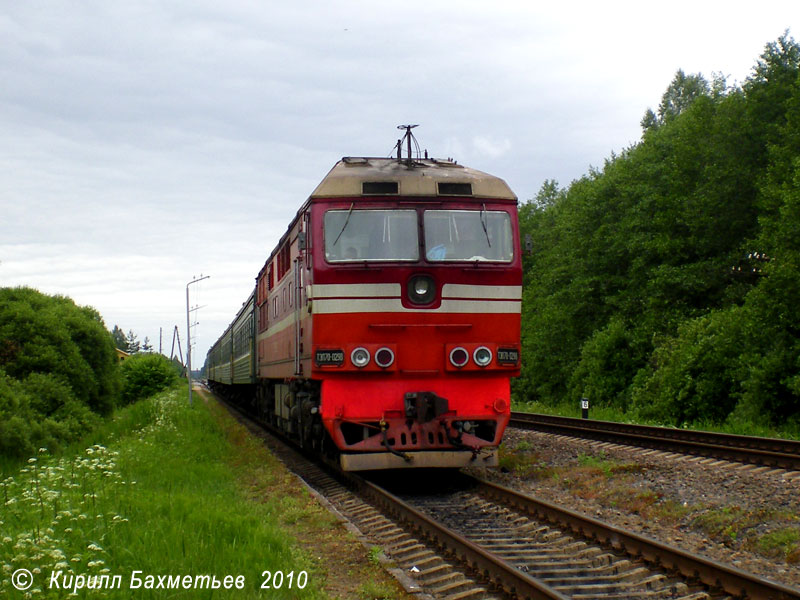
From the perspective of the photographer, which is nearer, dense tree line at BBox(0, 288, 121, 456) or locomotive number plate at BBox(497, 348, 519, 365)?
locomotive number plate at BBox(497, 348, 519, 365)

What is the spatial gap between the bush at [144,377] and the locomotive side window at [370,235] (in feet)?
144

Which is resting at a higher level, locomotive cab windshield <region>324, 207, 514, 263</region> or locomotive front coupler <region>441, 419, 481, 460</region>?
locomotive cab windshield <region>324, 207, 514, 263</region>

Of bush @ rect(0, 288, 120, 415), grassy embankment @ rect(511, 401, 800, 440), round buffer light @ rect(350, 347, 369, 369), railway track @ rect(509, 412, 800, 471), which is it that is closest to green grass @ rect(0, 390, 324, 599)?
round buffer light @ rect(350, 347, 369, 369)

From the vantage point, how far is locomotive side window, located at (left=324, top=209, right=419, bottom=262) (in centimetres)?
1024

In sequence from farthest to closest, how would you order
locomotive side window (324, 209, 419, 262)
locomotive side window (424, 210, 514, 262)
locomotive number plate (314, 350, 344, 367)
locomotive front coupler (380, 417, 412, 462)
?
locomotive side window (424, 210, 514, 262)
locomotive side window (324, 209, 419, 262)
locomotive number plate (314, 350, 344, 367)
locomotive front coupler (380, 417, 412, 462)

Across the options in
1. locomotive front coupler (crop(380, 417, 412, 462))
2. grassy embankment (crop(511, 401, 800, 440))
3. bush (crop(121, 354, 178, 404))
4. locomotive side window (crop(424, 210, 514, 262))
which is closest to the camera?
locomotive front coupler (crop(380, 417, 412, 462))

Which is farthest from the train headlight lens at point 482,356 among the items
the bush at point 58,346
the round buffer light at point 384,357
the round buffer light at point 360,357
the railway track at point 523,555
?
the bush at point 58,346

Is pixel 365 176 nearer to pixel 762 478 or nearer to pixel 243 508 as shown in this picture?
pixel 243 508

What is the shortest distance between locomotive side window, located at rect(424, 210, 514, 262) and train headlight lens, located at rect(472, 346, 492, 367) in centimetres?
114

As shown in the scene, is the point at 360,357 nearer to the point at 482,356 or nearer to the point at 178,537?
the point at 482,356

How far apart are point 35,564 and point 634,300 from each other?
85.1 feet

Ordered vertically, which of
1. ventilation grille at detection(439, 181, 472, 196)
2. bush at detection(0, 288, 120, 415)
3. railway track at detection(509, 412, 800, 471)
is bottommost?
railway track at detection(509, 412, 800, 471)

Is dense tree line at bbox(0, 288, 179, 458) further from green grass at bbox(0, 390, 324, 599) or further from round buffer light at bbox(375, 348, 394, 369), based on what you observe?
round buffer light at bbox(375, 348, 394, 369)

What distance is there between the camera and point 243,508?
9102 millimetres
